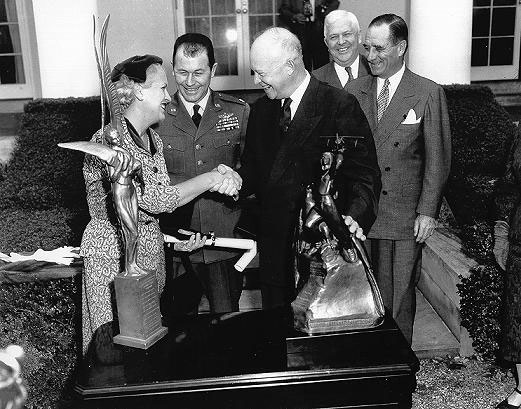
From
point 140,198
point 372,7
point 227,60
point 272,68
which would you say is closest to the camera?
point 140,198

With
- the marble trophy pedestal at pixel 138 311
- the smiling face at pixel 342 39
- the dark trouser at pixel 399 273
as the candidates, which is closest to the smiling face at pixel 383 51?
the smiling face at pixel 342 39

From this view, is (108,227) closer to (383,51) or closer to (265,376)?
(265,376)

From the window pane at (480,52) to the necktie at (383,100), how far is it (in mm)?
7033

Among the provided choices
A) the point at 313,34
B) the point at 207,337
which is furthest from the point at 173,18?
the point at 207,337

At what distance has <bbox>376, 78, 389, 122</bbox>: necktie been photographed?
12.1ft

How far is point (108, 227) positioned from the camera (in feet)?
9.39

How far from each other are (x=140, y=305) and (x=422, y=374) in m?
2.39

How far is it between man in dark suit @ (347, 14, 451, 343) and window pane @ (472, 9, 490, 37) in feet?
23.4

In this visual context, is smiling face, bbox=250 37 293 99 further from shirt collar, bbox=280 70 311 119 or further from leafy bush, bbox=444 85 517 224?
leafy bush, bbox=444 85 517 224

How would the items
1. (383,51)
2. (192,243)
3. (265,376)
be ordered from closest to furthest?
(265,376), (192,243), (383,51)

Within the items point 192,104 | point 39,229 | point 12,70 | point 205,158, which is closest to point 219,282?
point 205,158

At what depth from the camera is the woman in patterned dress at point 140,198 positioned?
8.91 feet

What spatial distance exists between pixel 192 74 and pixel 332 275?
1.62 meters

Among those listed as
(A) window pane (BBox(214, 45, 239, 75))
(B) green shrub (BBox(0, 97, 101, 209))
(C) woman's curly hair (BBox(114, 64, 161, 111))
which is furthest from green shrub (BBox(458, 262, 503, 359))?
(A) window pane (BBox(214, 45, 239, 75))
